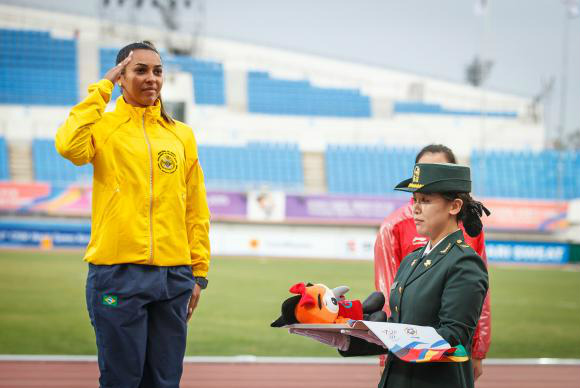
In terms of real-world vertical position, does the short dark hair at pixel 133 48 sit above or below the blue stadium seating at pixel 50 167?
below

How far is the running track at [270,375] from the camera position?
6.13 meters

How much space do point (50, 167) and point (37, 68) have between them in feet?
19.4

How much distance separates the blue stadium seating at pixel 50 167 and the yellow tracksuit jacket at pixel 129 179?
86.4 ft

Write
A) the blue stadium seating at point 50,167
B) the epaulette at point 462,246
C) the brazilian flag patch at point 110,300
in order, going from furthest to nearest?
the blue stadium seating at point 50,167
the brazilian flag patch at point 110,300
the epaulette at point 462,246

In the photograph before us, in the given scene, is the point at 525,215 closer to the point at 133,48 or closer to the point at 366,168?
the point at 366,168

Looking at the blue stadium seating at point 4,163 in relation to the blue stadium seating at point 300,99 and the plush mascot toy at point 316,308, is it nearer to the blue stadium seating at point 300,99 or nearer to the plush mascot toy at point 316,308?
the blue stadium seating at point 300,99

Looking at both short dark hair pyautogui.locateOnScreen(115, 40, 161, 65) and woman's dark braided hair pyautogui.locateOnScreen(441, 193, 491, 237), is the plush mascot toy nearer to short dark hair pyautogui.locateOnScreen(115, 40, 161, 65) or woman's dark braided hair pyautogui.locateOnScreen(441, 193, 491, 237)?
woman's dark braided hair pyautogui.locateOnScreen(441, 193, 491, 237)

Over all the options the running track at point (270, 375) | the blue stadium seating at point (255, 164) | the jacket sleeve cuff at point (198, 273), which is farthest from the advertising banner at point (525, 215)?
the jacket sleeve cuff at point (198, 273)

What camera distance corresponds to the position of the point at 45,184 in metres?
24.5

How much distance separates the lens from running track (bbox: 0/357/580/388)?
6133 millimetres

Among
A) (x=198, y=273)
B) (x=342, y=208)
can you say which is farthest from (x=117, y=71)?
(x=342, y=208)

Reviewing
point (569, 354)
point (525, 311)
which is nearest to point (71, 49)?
point (525, 311)

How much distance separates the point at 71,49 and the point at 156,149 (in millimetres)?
31750

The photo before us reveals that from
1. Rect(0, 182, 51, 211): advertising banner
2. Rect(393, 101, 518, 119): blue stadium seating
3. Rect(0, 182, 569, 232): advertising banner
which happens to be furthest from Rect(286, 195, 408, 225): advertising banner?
Rect(393, 101, 518, 119): blue stadium seating
